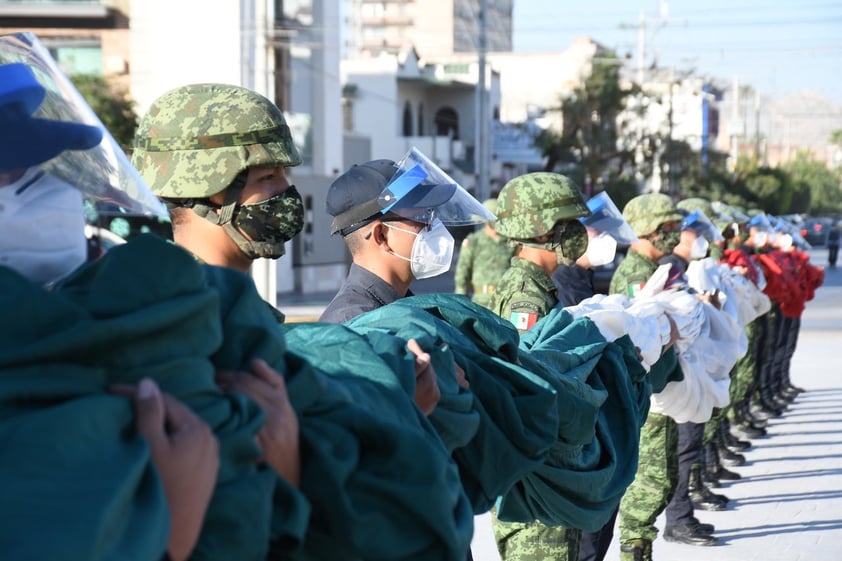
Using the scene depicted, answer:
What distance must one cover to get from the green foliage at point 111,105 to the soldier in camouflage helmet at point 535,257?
22.7 metres

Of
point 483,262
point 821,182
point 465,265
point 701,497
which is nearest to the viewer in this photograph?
point 701,497

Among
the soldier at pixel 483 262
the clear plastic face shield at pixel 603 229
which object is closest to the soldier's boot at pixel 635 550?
the clear plastic face shield at pixel 603 229

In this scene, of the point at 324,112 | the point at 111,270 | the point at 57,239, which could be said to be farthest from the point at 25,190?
the point at 324,112

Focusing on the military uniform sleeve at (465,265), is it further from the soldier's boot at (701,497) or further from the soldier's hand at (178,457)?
the soldier's hand at (178,457)

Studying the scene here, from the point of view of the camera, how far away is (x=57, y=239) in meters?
2.13

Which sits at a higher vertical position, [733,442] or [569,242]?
[569,242]

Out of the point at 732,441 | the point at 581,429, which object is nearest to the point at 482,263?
the point at 732,441

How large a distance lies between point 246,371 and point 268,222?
50.4 inches

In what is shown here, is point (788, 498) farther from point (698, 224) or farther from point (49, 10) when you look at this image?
point (49, 10)

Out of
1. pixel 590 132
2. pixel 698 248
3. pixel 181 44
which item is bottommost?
pixel 590 132

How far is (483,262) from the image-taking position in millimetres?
13797

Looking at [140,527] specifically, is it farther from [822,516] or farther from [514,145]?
[514,145]

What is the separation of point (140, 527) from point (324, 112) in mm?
35810

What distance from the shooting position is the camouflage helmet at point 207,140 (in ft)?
10.9
